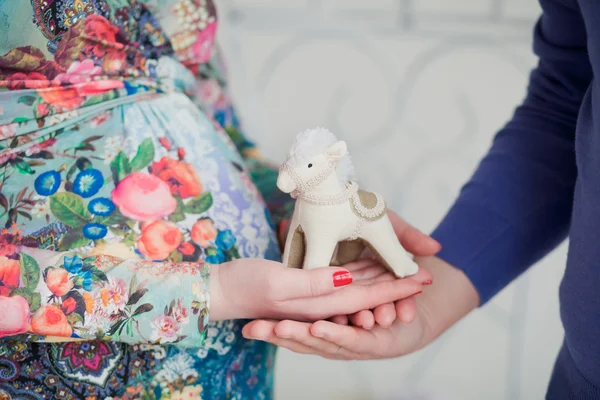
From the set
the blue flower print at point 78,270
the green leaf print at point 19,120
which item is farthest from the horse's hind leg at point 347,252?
the green leaf print at point 19,120

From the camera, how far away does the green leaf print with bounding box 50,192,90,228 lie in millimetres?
742

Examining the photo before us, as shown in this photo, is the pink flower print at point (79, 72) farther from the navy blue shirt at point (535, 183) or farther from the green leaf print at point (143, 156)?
the navy blue shirt at point (535, 183)

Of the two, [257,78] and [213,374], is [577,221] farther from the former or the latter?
[257,78]

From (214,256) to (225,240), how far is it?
0.03 m

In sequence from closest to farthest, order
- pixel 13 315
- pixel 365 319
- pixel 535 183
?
pixel 13 315
pixel 365 319
pixel 535 183

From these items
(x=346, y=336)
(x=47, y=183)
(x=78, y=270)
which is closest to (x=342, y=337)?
(x=346, y=336)

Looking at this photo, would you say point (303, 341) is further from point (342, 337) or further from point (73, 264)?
point (73, 264)

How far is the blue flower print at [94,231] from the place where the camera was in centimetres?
74

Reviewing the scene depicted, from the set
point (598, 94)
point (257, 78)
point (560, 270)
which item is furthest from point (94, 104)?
point (560, 270)

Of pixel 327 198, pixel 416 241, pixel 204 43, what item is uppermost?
pixel 204 43

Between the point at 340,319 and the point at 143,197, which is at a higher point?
the point at 143,197

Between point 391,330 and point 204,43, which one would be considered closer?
point 391,330

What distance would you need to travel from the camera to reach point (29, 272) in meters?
0.64

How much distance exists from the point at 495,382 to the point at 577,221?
1118mm
